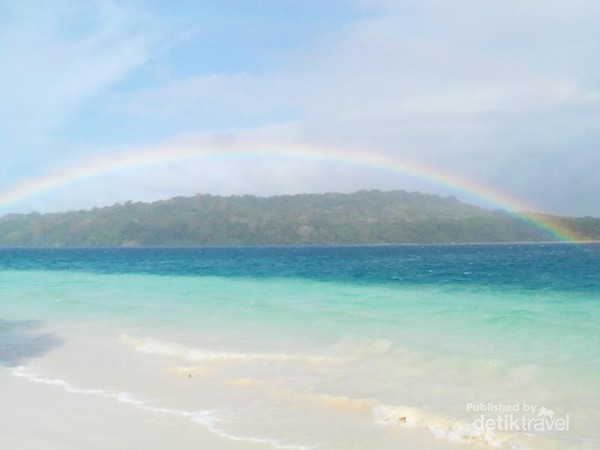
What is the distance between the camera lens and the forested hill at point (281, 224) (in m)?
128

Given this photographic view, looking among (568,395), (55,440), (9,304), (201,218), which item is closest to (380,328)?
(568,395)

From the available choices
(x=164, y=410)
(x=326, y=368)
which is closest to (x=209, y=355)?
(x=326, y=368)

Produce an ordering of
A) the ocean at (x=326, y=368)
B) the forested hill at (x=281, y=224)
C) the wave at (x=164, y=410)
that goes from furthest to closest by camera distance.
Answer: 1. the forested hill at (x=281, y=224)
2. the ocean at (x=326, y=368)
3. the wave at (x=164, y=410)

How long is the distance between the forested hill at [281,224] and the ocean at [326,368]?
Answer: 10461 centimetres

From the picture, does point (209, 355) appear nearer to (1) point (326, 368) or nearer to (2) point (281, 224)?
(1) point (326, 368)

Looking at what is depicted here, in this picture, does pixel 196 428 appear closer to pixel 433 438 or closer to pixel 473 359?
pixel 433 438

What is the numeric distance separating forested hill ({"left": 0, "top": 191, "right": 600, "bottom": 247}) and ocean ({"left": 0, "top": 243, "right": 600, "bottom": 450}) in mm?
104612

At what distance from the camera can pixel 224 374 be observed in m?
11.1

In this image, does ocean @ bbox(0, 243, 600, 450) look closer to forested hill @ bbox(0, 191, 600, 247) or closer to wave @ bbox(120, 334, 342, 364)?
wave @ bbox(120, 334, 342, 364)

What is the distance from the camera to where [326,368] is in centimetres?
1148

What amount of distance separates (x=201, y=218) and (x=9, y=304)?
109 metres

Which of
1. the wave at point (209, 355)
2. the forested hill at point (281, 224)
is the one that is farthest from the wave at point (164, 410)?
the forested hill at point (281, 224)

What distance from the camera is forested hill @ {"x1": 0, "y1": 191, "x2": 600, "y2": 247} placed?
128 metres

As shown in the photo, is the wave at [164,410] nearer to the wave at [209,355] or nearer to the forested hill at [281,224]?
the wave at [209,355]
